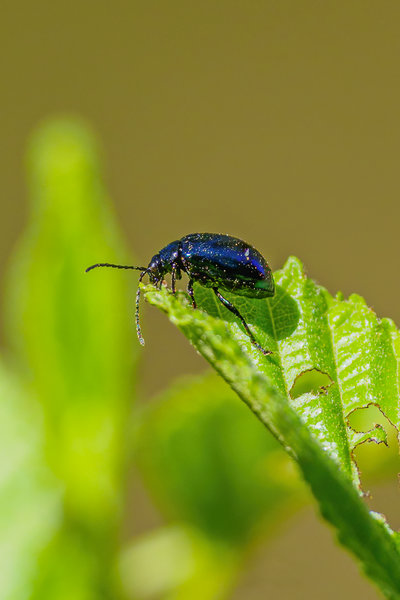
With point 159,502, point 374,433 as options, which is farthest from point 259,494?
point 374,433

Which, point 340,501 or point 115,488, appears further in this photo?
point 115,488

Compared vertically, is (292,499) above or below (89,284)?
below

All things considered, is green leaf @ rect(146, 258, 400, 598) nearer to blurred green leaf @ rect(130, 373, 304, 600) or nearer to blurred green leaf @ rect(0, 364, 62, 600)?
blurred green leaf @ rect(130, 373, 304, 600)

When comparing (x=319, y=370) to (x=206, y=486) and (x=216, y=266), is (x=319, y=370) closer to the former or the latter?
(x=216, y=266)

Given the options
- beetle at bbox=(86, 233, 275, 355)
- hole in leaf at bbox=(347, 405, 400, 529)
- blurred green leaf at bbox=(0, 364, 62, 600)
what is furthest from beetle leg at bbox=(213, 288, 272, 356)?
blurred green leaf at bbox=(0, 364, 62, 600)

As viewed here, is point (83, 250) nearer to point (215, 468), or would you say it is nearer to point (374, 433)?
point (215, 468)

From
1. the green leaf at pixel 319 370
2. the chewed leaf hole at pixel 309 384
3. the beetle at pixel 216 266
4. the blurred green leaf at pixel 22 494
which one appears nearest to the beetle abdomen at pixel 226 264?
the beetle at pixel 216 266

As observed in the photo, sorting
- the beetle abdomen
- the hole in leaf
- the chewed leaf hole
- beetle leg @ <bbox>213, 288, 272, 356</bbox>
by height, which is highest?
the beetle abdomen
